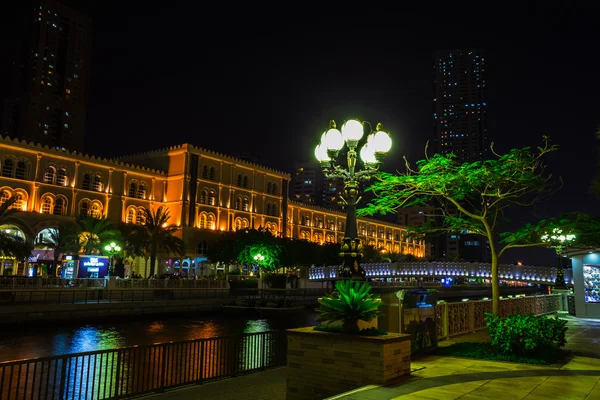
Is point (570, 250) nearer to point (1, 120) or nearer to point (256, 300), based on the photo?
point (256, 300)

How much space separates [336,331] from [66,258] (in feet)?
129

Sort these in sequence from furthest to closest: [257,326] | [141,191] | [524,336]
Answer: [141,191] < [257,326] < [524,336]

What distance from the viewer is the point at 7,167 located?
54188 mm

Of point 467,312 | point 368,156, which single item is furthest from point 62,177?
point 467,312

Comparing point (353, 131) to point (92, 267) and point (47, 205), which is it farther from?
point (47, 205)

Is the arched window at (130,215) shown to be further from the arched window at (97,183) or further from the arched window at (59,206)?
the arched window at (59,206)

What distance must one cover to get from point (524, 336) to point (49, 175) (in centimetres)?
5736

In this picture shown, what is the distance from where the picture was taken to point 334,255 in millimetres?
85625

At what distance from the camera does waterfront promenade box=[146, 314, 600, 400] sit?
7738 millimetres

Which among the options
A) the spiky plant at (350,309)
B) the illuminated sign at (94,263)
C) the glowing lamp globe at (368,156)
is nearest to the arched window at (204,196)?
the illuminated sign at (94,263)

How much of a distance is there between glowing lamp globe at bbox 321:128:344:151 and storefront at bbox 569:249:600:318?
50.1ft

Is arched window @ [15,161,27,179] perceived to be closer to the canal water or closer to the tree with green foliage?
the canal water

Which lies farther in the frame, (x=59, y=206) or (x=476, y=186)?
(x=59, y=206)

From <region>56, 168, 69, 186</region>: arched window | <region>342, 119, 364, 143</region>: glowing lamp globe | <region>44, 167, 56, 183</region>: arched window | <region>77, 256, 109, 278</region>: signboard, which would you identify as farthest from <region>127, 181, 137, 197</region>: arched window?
<region>342, 119, 364, 143</region>: glowing lamp globe
